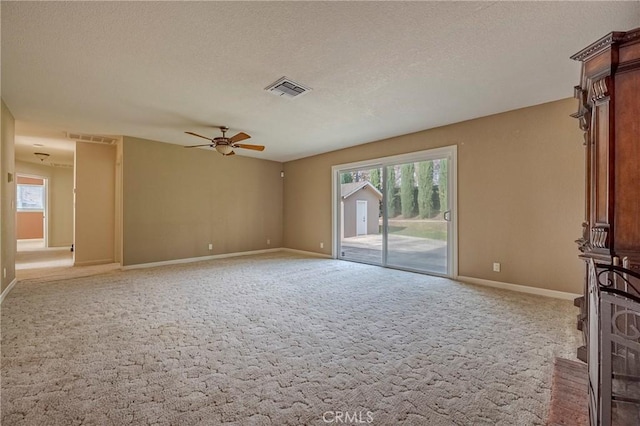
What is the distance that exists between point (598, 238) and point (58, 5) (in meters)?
3.90

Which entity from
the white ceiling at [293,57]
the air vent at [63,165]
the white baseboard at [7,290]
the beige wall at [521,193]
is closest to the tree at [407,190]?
the beige wall at [521,193]

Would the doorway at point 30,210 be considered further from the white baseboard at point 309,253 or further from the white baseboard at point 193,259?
the white baseboard at point 309,253

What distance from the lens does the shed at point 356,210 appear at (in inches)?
269

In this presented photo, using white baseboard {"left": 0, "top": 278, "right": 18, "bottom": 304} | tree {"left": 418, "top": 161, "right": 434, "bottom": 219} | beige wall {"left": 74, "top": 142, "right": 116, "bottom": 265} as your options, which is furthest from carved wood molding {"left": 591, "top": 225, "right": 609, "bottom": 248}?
beige wall {"left": 74, "top": 142, "right": 116, "bottom": 265}

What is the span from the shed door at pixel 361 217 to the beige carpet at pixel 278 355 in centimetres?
365

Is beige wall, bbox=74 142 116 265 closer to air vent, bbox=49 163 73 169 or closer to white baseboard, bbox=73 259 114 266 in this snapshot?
white baseboard, bbox=73 259 114 266

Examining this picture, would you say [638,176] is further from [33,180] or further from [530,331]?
[33,180]

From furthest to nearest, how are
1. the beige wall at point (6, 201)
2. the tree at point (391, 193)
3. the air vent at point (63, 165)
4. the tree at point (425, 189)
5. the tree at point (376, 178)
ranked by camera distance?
the air vent at point (63, 165)
the tree at point (376, 178)
the tree at point (391, 193)
the tree at point (425, 189)
the beige wall at point (6, 201)

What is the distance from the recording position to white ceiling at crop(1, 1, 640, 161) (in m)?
1.96

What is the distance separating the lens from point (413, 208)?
5031mm

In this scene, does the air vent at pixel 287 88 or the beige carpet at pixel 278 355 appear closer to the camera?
the beige carpet at pixel 278 355

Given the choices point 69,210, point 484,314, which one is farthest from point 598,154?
point 69,210

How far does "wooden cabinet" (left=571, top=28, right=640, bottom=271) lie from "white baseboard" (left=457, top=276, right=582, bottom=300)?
2.35 m

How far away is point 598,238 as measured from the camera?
1.68 m
